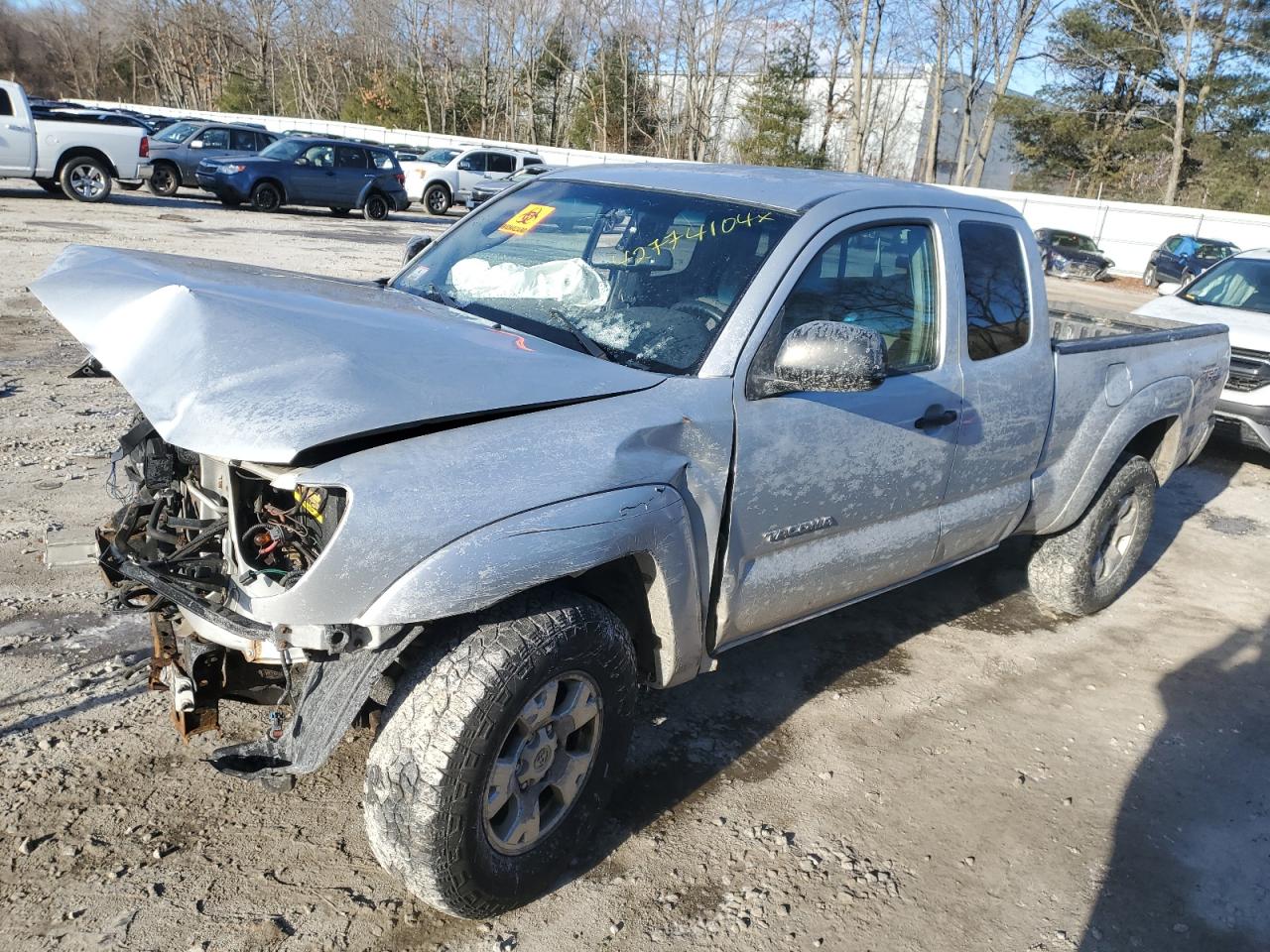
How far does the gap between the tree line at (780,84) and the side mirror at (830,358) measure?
137ft

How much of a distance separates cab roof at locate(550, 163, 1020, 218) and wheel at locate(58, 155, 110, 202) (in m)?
17.3

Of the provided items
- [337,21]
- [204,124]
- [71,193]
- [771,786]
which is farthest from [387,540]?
[337,21]

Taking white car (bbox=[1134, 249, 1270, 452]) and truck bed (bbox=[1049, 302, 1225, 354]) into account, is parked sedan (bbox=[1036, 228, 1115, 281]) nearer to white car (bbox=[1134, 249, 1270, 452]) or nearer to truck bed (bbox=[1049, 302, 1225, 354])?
white car (bbox=[1134, 249, 1270, 452])

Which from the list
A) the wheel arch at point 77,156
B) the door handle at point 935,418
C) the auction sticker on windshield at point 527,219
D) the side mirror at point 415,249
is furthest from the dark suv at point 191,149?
the door handle at point 935,418

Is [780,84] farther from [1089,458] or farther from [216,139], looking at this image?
[1089,458]

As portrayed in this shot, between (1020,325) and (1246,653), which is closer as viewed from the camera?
(1020,325)

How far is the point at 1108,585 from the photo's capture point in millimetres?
5285

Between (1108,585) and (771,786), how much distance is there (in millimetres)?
2747

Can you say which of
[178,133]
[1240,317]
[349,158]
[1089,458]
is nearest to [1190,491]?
[1240,317]

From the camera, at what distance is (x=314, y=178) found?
21.4m

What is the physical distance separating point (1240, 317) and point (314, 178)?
713 inches

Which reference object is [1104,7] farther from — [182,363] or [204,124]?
[182,363]

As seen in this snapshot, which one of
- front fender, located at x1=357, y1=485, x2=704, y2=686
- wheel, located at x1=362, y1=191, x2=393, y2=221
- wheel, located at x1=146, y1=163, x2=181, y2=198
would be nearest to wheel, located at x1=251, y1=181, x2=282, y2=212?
wheel, located at x1=362, y1=191, x2=393, y2=221

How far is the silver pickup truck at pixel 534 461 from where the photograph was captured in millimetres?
2361
